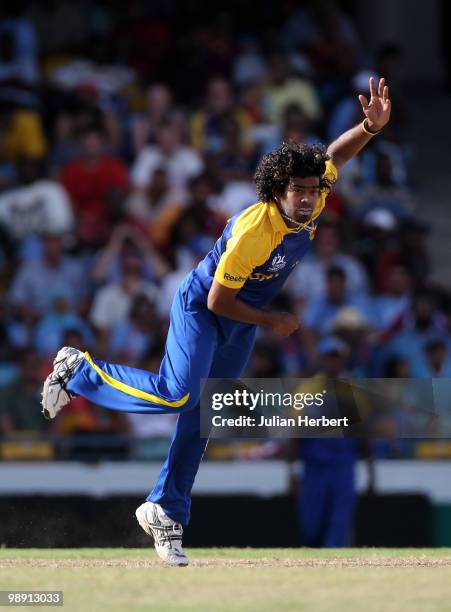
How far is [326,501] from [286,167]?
4.03 metres

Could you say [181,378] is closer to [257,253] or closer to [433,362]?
[257,253]

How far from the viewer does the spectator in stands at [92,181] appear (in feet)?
45.5

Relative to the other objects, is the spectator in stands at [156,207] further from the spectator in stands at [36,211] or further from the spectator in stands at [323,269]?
the spectator in stands at [323,269]

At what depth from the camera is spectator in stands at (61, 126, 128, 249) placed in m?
13.9

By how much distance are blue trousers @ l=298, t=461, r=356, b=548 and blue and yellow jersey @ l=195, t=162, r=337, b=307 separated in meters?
3.31

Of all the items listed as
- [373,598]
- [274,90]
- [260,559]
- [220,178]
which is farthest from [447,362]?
[373,598]

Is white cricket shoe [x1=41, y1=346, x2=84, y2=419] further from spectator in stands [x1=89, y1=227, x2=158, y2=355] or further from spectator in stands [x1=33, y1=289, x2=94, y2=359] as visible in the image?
spectator in stands [x1=89, y1=227, x2=158, y2=355]

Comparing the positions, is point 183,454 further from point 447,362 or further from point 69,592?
point 447,362

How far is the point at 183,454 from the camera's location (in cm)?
793

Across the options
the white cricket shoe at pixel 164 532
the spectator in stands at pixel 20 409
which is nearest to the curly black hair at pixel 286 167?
the white cricket shoe at pixel 164 532

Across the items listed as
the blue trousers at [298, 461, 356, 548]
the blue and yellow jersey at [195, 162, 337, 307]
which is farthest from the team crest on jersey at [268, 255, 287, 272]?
the blue trousers at [298, 461, 356, 548]

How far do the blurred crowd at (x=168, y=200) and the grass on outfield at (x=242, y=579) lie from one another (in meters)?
3.34

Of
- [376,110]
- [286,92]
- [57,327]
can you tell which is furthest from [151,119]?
[376,110]

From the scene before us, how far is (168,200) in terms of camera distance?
14.1 m
